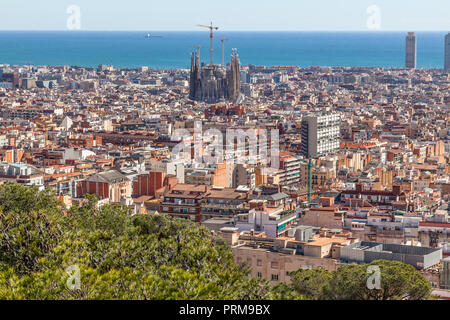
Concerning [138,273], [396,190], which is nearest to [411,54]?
[396,190]

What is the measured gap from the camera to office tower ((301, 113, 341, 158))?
117ft

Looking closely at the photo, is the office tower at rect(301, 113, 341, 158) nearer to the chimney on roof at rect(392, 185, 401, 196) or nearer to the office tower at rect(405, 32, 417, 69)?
the chimney on roof at rect(392, 185, 401, 196)

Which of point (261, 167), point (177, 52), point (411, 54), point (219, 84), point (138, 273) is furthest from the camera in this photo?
point (177, 52)

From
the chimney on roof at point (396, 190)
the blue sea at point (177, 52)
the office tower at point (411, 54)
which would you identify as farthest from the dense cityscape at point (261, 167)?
the blue sea at point (177, 52)

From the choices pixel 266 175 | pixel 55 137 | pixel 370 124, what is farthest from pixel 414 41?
pixel 266 175

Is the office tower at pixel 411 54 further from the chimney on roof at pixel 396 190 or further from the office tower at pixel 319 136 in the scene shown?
the chimney on roof at pixel 396 190

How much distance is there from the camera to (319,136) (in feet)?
119

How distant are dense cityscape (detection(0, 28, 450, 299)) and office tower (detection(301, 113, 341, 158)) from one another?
0.22 feet

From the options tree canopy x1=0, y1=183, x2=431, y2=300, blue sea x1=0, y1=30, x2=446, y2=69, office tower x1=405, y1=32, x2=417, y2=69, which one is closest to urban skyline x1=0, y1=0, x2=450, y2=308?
tree canopy x1=0, y1=183, x2=431, y2=300

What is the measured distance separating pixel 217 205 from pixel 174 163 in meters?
6.04

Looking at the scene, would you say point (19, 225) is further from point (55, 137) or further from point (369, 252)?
point (55, 137)

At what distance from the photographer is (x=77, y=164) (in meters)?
26.8

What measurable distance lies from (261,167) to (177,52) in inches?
4997

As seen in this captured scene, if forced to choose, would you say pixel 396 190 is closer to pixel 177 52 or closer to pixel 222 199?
pixel 222 199
